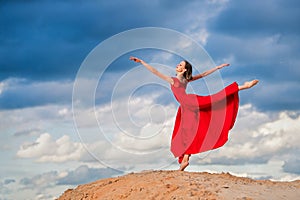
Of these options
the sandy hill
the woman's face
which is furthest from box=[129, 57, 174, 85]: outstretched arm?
the sandy hill

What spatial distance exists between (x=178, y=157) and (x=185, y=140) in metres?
0.53

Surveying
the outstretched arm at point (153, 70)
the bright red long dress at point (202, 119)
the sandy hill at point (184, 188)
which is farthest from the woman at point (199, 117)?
the sandy hill at point (184, 188)

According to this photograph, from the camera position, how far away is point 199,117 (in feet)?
46.1

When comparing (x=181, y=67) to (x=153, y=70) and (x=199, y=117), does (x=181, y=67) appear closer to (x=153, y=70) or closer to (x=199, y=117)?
(x=153, y=70)

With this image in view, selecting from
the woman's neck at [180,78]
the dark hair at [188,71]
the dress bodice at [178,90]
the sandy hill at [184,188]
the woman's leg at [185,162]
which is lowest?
the sandy hill at [184,188]

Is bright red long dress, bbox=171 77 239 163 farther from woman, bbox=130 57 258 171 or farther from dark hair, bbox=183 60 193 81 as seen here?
dark hair, bbox=183 60 193 81

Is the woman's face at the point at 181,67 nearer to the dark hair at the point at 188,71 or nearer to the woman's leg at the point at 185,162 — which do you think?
the dark hair at the point at 188,71

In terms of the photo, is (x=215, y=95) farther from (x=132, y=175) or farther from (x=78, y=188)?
(x=78, y=188)

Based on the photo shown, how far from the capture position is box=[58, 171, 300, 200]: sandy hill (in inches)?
463

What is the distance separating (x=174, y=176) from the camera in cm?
1302

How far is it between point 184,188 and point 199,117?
8.78ft

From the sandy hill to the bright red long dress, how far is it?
83 centimetres

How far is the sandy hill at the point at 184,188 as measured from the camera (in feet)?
38.5

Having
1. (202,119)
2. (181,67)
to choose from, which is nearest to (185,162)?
(202,119)
